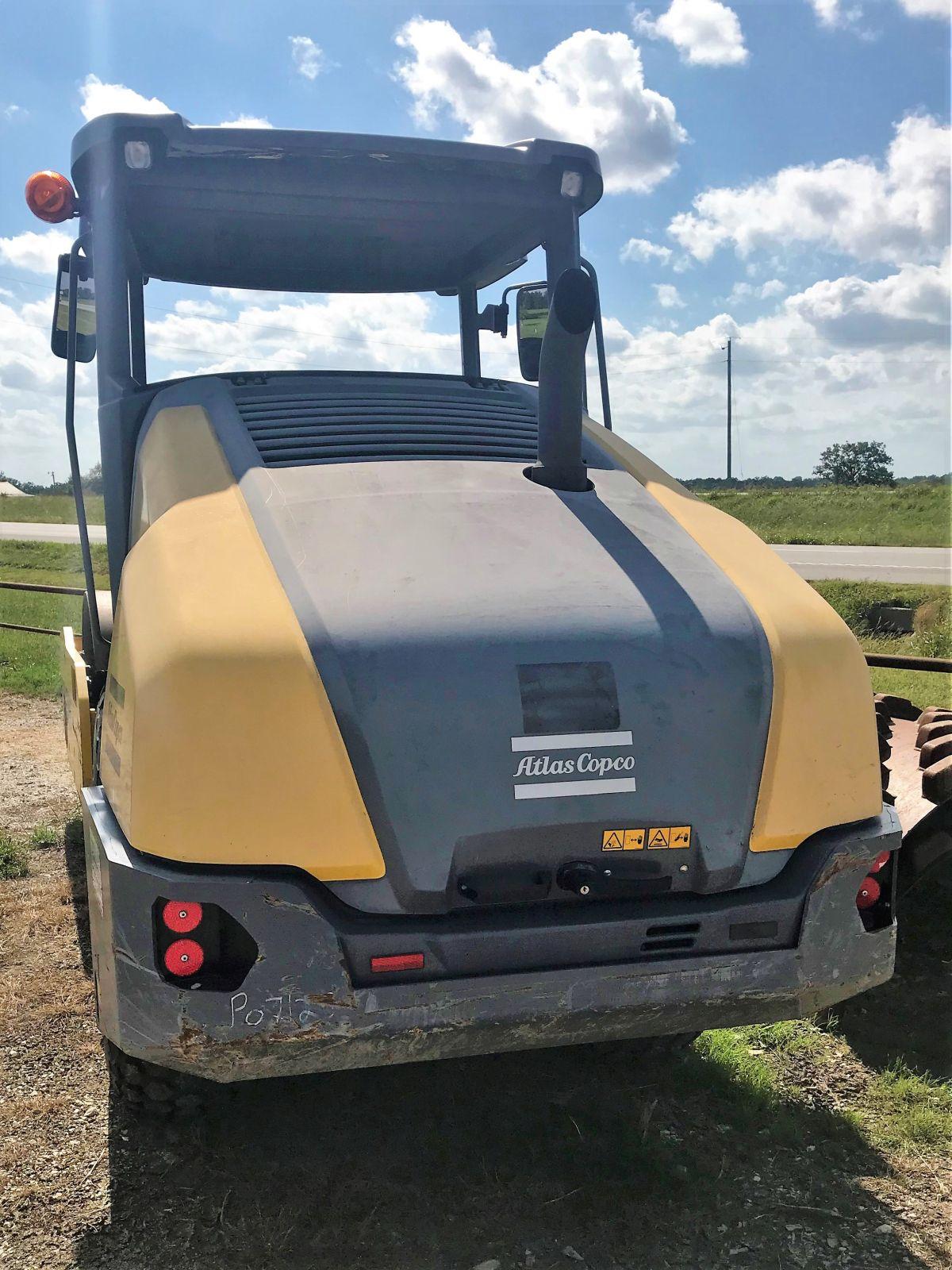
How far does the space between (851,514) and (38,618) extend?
19.2 meters

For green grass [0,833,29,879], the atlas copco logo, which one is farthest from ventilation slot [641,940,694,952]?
green grass [0,833,29,879]

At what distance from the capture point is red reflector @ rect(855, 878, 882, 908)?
2600mm

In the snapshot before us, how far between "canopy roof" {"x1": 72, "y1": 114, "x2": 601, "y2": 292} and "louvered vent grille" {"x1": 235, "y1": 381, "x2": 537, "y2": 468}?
2.21 ft

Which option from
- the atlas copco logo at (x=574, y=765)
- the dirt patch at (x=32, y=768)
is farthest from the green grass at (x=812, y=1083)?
the dirt patch at (x=32, y=768)

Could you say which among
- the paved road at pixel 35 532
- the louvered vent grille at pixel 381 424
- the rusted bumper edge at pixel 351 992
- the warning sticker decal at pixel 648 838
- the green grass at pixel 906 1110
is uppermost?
the paved road at pixel 35 532

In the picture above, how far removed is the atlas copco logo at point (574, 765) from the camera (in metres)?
2.35

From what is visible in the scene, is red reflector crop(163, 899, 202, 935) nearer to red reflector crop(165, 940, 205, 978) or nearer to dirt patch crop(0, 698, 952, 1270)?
red reflector crop(165, 940, 205, 978)

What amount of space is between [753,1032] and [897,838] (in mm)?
1322

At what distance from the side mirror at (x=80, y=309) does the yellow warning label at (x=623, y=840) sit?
7.37ft

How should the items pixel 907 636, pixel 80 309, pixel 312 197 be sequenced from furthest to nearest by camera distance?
1. pixel 907 636
2. pixel 312 197
3. pixel 80 309

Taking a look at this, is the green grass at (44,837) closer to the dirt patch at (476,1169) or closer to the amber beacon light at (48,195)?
the dirt patch at (476,1169)

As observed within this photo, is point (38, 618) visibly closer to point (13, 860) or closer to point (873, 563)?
point (13, 860)

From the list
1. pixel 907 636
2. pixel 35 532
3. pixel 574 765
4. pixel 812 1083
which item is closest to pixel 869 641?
Result: pixel 907 636

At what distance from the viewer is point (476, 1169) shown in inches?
112
